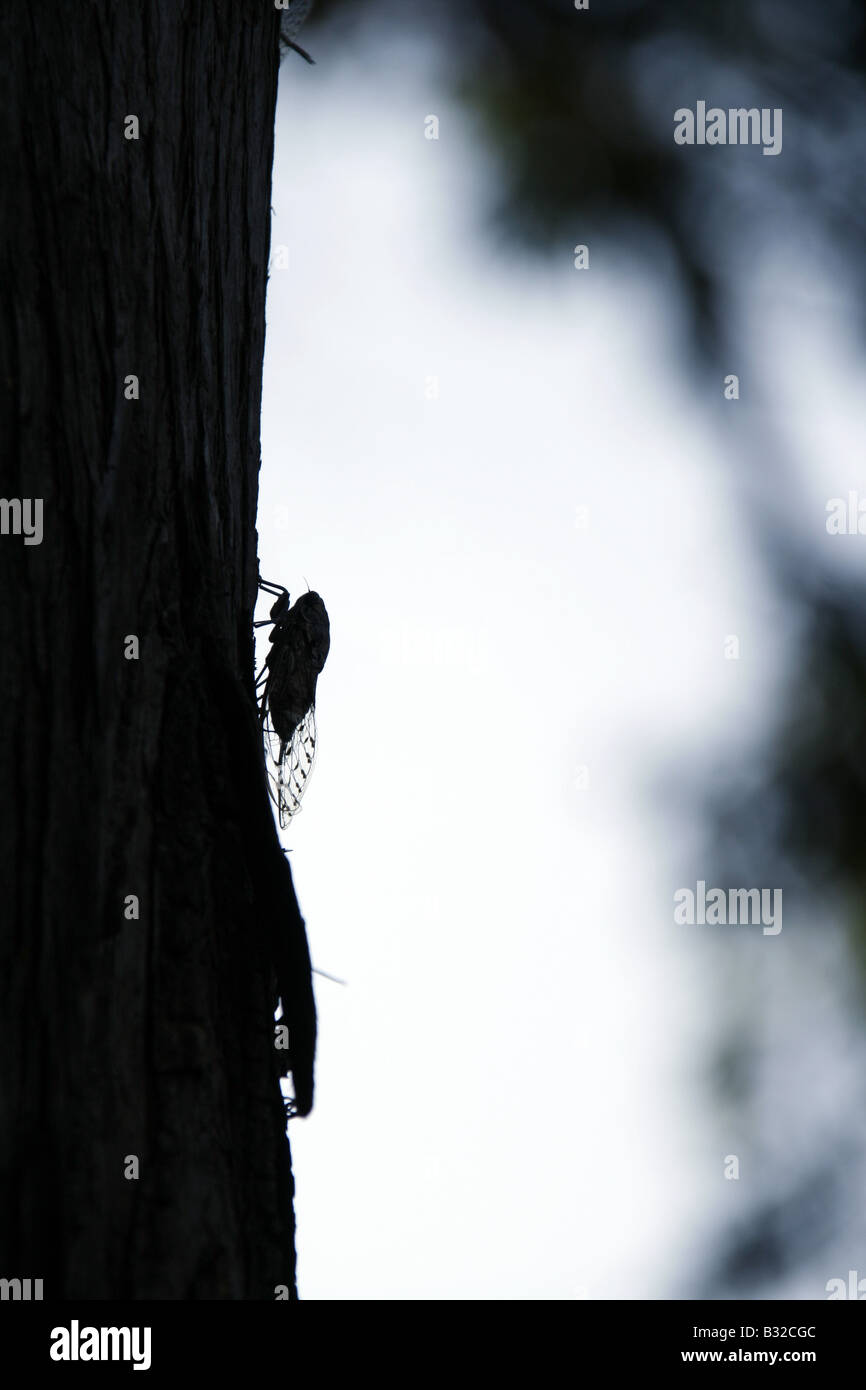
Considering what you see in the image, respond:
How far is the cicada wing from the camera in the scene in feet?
6.08

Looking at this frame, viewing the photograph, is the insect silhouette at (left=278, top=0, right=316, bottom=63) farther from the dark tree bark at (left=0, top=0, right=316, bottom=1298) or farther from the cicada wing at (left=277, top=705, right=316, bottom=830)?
the cicada wing at (left=277, top=705, right=316, bottom=830)

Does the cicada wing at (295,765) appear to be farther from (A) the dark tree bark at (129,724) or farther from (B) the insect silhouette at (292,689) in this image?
(A) the dark tree bark at (129,724)

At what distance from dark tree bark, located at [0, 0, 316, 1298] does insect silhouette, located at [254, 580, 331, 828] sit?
2.29ft

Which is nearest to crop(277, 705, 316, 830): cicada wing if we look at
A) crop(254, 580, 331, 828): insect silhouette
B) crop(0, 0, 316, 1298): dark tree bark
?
crop(254, 580, 331, 828): insect silhouette

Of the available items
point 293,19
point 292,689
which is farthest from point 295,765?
point 293,19

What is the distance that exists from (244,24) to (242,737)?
74 cm

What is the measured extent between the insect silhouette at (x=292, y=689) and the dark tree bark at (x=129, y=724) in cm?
70

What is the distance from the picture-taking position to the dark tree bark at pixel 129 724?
2.40 ft

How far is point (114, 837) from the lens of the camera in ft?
2.64

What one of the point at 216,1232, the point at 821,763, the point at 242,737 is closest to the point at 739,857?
the point at 821,763

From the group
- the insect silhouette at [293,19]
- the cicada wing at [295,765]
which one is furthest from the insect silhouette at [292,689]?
the insect silhouette at [293,19]
